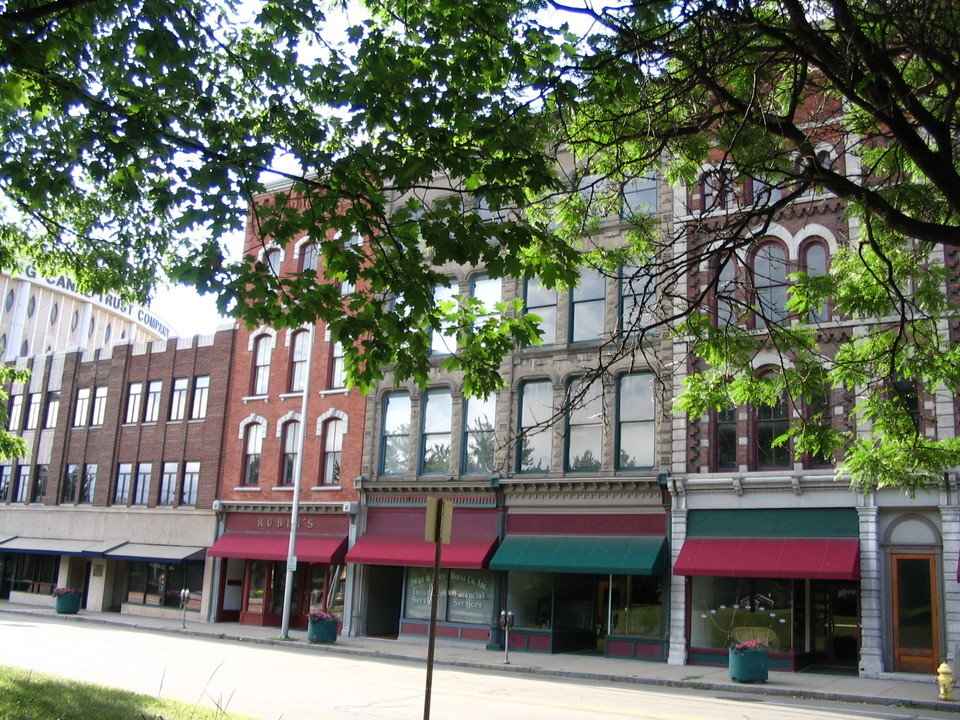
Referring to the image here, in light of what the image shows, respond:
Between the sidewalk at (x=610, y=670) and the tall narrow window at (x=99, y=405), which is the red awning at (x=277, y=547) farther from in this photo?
the tall narrow window at (x=99, y=405)

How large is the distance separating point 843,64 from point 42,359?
4310cm

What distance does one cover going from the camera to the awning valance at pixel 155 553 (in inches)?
1352

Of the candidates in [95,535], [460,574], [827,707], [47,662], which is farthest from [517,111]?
[95,535]

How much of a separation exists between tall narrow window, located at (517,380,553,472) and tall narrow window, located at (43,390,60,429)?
81.6 feet

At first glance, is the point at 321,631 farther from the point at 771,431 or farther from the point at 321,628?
the point at 771,431

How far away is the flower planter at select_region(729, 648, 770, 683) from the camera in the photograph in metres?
20.0

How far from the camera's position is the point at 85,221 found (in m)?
13.0

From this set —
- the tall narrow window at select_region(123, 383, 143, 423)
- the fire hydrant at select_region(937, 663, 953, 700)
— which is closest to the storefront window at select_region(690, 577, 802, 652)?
the fire hydrant at select_region(937, 663, 953, 700)

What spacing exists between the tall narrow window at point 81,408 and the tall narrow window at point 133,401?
2721 millimetres

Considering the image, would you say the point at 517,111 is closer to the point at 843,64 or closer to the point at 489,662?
the point at 843,64

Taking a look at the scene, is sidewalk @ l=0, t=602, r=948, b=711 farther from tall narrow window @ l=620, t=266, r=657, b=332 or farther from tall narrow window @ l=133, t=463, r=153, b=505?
tall narrow window @ l=620, t=266, r=657, b=332

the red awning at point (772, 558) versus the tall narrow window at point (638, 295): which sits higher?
the tall narrow window at point (638, 295)

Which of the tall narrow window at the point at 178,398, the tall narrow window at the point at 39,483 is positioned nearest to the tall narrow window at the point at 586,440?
the tall narrow window at the point at 178,398

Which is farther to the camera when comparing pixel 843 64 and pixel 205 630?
pixel 205 630
